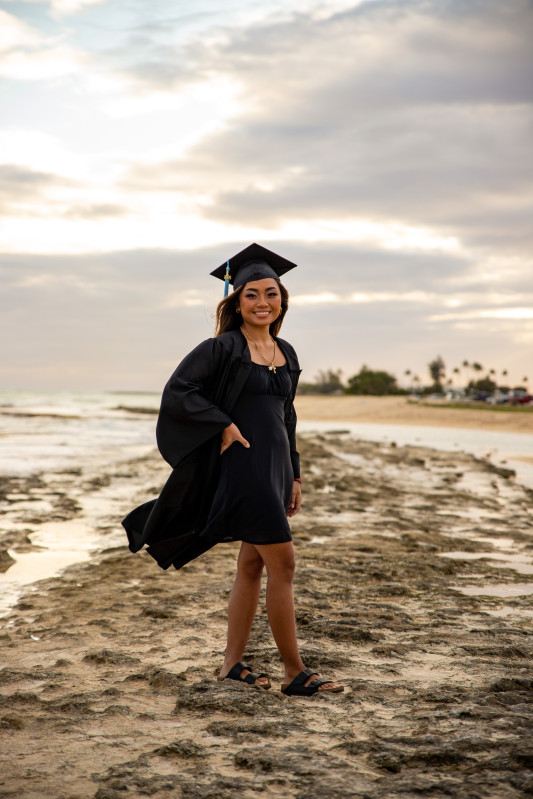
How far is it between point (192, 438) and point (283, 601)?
86cm

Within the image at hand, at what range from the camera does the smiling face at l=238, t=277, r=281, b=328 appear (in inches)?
137

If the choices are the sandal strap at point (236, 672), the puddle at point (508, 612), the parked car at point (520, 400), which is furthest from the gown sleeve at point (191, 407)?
the parked car at point (520, 400)

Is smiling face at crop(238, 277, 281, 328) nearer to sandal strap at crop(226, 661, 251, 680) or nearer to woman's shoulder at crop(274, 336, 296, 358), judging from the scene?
woman's shoulder at crop(274, 336, 296, 358)

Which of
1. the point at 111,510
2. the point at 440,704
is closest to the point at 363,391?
the point at 111,510

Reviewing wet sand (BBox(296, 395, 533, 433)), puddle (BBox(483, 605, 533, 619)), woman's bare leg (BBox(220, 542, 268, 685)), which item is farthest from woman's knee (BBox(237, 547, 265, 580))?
wet sand (BBox(296, 395, 533, 433))

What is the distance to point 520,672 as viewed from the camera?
137 inches

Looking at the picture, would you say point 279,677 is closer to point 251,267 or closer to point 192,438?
point 192,438

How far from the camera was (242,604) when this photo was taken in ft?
11.4

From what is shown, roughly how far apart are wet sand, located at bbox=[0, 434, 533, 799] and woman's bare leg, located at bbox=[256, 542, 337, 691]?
176 millimetres

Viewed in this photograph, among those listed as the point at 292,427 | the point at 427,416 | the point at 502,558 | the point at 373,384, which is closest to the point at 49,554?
the point at 292,427

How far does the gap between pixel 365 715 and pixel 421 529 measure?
5.07 m

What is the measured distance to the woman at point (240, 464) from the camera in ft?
10.6

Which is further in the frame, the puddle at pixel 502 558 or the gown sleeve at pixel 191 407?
the puddle at pixel 502 558

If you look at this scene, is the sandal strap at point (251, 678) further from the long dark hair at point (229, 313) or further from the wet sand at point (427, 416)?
the wet sand at point (427, 416)
